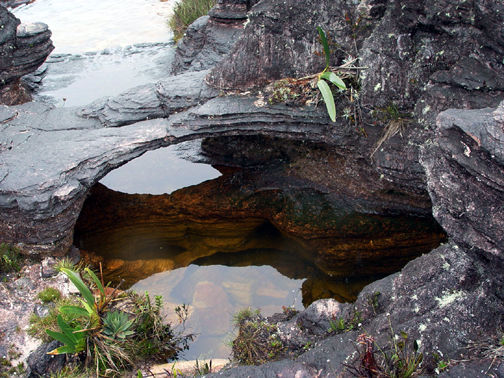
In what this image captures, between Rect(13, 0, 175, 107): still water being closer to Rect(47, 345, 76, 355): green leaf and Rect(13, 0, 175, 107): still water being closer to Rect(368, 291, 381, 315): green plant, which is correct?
Rect(47, 345, 76, 355): green leaf

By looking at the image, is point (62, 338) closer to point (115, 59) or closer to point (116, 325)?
point (116, 325)

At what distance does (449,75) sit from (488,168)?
212cm

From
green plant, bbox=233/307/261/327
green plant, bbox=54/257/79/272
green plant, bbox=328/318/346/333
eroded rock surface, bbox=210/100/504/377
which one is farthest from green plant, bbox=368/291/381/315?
green plant, bbox=54/257/79/272

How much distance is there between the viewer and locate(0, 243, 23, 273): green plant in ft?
18.0

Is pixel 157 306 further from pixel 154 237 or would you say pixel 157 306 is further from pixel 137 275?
pixel 154 237

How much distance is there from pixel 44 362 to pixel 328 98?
4117mm

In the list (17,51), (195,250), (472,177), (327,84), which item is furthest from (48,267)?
(472,177)

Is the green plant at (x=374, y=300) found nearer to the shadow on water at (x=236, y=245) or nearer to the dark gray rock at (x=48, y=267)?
the shadow on water at (x=236, y=245)

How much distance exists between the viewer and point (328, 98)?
5441 millimetres

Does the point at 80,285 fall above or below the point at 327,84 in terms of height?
below

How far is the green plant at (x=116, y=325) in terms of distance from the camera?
15.4 feet

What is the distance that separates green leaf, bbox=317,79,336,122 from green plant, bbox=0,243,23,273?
4.15 m

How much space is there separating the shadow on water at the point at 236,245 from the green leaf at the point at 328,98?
5.87 ft

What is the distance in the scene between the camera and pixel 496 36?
4.29 meters
